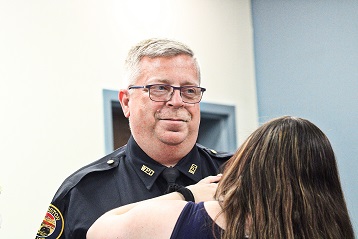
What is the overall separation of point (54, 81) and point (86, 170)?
1353 mm

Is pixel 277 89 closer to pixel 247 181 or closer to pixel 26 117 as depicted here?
pixel 26 117

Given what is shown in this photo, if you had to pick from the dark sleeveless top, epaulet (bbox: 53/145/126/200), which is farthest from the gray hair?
the dark sleeveless top

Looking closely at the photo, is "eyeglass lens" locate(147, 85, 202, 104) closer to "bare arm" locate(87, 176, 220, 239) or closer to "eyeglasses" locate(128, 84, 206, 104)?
"eyeglasses" locate(128, 84, 206, 104)

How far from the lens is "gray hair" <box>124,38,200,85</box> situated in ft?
7.21

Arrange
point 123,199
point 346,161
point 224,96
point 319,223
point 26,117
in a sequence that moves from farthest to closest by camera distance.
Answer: point 224,96
point 346,161
point 26,117
point 123,199
point 319,223

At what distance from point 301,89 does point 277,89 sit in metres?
0.18

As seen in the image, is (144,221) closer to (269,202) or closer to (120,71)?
(269,202)

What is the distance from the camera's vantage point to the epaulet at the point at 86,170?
2.13 meters

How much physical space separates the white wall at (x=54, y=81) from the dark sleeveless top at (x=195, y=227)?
1795mm

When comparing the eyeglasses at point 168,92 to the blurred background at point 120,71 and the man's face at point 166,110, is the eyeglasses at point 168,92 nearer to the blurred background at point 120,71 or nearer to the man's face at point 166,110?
the man's face at point 166,110

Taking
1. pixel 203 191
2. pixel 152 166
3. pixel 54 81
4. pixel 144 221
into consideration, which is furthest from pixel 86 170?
pixel 54 81

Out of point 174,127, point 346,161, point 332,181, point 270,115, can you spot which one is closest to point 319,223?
point 332,181

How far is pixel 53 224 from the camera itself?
2.11 meters

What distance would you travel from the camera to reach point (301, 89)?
4.23 meters
